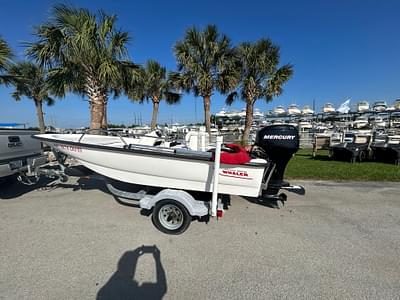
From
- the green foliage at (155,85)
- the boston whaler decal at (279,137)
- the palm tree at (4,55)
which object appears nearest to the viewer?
the boston whaler decal at (279,137)

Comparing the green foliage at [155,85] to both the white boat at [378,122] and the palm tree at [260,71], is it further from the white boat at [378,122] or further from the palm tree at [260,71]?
the white boat at [378,122]

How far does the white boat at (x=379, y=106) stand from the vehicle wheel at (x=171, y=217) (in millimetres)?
52133

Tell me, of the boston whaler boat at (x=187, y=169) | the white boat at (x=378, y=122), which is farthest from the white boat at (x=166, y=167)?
the white boat at (x=378, y=122)

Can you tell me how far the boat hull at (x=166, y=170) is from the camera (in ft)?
10.2

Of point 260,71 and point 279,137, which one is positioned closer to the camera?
point 279,137

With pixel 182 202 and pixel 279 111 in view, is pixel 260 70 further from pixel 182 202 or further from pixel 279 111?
pixel 279 111

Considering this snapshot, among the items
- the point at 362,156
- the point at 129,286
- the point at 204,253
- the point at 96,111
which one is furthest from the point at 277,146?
the point at 362,156

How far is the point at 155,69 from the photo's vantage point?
54.8 feet

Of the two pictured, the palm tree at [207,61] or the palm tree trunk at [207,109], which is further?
the palm tree trunk at [207,109]

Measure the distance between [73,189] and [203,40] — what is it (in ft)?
30.5

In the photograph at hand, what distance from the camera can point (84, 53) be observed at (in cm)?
688

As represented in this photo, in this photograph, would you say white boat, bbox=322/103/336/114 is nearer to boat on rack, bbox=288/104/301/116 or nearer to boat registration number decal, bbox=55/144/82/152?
boat on rack, bbox=288/104/301/116

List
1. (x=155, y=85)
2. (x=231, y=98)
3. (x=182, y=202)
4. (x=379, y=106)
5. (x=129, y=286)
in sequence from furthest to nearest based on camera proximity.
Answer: (x=379, y=106) < (x=155, y=85) < (x=231, y=98) < (x=182, y=202) < (x=129, y=286)

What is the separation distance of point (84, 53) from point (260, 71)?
28.4 ft
